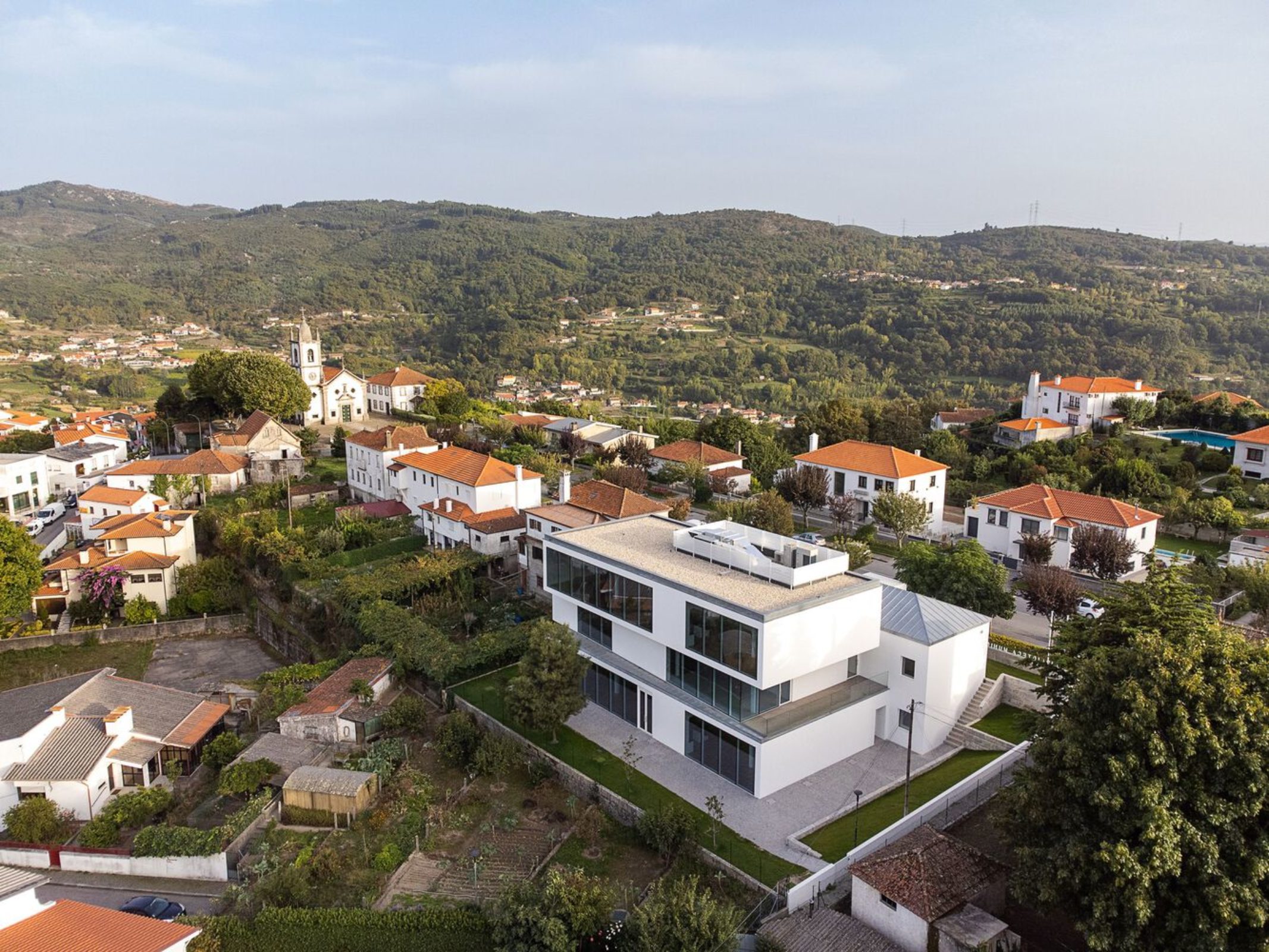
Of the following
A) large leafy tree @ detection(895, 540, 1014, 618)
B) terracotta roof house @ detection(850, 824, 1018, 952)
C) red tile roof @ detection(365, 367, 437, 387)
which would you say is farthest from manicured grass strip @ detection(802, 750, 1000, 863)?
red tile roof @ detection(365, 367, 437, 387)

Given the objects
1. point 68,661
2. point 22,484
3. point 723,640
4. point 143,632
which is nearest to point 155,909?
point 723,640

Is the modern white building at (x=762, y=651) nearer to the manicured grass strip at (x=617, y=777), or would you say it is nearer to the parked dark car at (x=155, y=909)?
the manicured grass strip at (x=617, y=777)

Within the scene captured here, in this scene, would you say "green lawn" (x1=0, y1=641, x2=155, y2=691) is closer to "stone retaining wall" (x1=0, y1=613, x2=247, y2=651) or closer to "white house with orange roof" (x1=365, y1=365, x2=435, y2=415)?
"stone retaining wall" (x1=0, y1=613, x2=247, y2=651)

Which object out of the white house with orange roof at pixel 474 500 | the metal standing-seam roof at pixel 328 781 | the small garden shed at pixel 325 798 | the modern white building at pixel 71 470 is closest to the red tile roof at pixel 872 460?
the white house with orange roof at pixel 474 500

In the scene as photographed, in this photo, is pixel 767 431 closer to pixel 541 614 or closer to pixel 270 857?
pixel 541 614

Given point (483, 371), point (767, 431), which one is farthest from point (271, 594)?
point (483, 371)

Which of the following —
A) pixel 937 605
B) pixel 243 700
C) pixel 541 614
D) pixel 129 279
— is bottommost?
pixel 243 700
